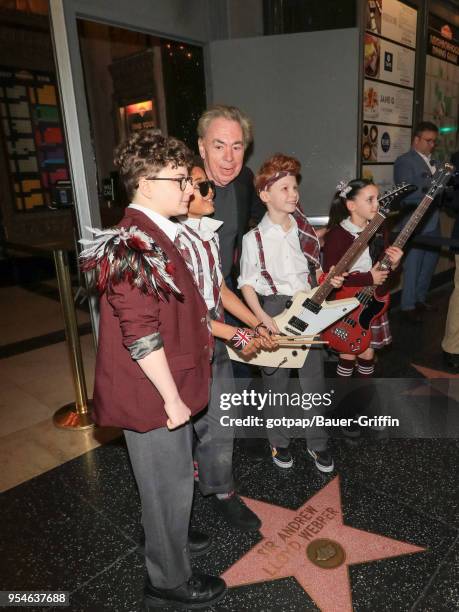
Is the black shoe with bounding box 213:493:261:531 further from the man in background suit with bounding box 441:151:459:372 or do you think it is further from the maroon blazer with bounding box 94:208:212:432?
the man in background suit with bounding box 441:151:459:372

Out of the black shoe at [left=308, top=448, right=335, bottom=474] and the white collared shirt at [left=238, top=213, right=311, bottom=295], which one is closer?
the white collared shirt at [left=238, top=213, right=311, bottom=295]

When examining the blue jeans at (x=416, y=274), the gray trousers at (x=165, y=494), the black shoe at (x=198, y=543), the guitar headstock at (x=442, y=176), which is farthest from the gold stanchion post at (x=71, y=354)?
the blue jeans at (x=416, y=274)

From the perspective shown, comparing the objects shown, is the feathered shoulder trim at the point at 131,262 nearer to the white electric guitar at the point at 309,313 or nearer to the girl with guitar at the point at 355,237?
the white electric guitar at the point at 309,313

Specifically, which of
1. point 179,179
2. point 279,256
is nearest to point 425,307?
point 279,256

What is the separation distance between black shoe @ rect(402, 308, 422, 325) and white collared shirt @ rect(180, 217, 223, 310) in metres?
3.33

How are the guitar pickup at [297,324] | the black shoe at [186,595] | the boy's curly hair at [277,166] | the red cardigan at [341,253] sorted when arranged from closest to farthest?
the black shoe at [186,595], the boy's curly hair at [277,166], the guitar pickup at [297,324], the red cardigan at [341,253]

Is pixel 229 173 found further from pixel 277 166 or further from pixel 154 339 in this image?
pixel 154 339

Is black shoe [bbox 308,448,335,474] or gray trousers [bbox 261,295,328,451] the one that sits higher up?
gray trousers [bbox 261,295,328,451]

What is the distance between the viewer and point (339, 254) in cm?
258

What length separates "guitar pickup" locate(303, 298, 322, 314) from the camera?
240cm

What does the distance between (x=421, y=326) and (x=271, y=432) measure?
2.71 m

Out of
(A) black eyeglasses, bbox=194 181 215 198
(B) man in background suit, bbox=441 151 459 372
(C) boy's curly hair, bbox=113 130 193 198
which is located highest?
(C) boy's curly hair, bbox=113 130 193 198

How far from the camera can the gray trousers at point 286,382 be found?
2465mm

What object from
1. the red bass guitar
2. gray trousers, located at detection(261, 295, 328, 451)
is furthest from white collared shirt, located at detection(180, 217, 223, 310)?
the red bass guitar
